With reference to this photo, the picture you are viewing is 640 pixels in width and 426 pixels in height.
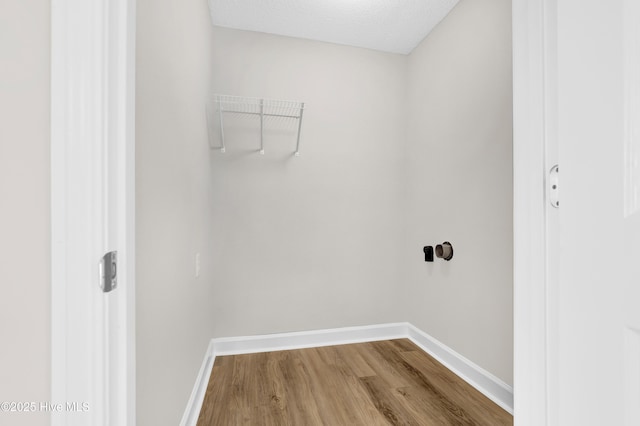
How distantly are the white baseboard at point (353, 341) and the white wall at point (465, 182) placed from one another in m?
0.06

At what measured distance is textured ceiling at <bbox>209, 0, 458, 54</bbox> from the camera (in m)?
1.76

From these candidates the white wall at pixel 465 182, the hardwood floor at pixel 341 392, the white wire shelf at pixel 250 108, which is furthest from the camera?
the white wire shelf at pixel 250 108

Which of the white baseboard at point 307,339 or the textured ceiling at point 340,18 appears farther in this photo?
the white baseboard at point 307,339

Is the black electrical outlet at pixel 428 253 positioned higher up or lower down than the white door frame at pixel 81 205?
lower down

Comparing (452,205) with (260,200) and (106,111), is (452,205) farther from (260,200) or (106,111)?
(106,111)

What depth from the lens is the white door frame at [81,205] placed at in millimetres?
381

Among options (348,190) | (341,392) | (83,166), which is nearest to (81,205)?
(83,166)

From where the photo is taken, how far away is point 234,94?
1980 mm
